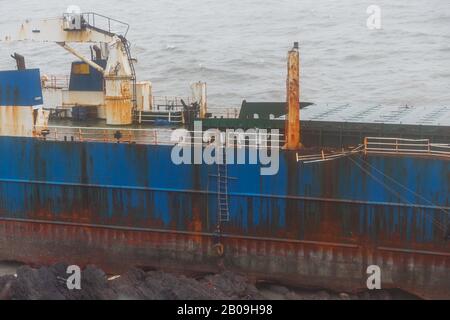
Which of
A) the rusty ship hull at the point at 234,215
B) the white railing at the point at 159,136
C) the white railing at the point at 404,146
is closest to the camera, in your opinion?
the white railing at the point at 404,146

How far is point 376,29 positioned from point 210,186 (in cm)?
3994

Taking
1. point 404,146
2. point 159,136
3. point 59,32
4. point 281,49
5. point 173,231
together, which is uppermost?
point 281,49

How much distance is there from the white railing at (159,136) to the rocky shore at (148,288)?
426cm

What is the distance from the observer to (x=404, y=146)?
2091cm

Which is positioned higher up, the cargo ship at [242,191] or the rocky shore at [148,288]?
the cargo ship at [242,191]

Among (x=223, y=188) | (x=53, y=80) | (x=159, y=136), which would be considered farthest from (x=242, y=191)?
(x=53, y=80)

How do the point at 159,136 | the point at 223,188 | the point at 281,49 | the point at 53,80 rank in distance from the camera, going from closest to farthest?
1. the point at 223,188
2. the point at 159,136
3. the point at 53,80
4. the point at 281,49

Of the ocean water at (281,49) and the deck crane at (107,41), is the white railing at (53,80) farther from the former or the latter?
the ocean water at (281,49)

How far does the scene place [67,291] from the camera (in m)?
20.4

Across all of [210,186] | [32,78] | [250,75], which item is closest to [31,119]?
[32,78]

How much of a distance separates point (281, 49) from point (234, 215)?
33.2 meters

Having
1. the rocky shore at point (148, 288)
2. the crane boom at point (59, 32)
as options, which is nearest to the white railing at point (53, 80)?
the crane boom at point (59, 32)

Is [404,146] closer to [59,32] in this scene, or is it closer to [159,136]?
[159,136]

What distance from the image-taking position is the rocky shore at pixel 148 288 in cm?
2006
